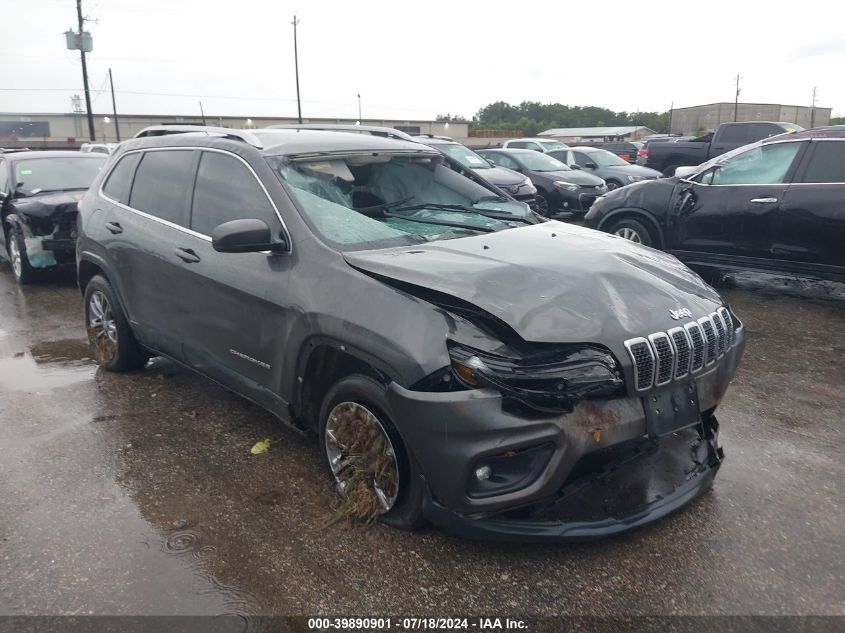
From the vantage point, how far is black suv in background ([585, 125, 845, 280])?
680cm

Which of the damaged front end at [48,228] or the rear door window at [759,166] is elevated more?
the rear door window at [759,166]

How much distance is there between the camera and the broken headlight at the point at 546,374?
2.74 m

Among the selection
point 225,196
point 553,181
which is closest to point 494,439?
point 225,196

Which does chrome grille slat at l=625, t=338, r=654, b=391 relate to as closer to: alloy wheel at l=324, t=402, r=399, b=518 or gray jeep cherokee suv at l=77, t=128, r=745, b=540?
gray jeep cherokee suv at l=77, t=128, r=745, b=540

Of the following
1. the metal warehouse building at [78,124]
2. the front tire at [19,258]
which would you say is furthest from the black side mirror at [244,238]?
the metal warehouse building at [78,124]

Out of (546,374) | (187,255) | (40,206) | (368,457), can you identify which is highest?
(187,255)

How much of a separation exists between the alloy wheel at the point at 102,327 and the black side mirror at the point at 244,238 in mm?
2230

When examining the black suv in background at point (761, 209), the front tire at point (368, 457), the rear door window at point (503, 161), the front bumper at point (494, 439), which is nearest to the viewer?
the front bumper at point (494, 439)

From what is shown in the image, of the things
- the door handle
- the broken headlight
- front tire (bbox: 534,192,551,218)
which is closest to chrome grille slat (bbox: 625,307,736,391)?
the broken headlight

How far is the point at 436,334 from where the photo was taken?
9.37 feet

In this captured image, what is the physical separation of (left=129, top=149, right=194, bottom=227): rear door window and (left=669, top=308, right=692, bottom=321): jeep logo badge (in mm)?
2860

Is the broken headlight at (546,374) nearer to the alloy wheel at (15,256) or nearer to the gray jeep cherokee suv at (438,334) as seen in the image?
the gray jeep cherokee suv at (438,334)

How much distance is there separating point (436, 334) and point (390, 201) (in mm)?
1707

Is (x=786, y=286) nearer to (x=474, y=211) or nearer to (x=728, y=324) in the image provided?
(x=474, y=211)
